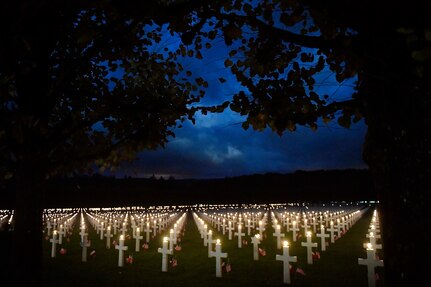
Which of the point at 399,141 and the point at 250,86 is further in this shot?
the point at 250,86

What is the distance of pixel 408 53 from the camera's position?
3.47 metres

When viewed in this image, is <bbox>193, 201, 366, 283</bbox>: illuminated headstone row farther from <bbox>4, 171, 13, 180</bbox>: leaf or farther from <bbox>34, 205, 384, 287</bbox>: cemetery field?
<bbox>4, 171, 13, 180</bbox>: leaf

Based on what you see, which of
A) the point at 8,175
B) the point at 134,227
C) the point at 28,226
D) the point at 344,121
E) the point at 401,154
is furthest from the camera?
the point at 134,227

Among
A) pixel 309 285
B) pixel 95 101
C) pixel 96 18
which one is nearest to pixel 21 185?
pixel 95 101

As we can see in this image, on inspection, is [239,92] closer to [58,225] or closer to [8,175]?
[8,175]

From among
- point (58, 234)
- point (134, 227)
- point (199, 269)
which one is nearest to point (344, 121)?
point (199, 269)

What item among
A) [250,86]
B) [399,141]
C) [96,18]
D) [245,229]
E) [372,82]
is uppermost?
[96,18]

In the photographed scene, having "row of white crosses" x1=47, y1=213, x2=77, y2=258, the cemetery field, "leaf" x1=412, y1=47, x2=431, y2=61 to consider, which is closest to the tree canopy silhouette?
"leaf" x1=412, y1=47, x2=431, y2=61

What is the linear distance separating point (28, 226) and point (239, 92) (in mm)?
4028

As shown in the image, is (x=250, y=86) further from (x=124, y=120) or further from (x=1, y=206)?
(x=1, y=206)

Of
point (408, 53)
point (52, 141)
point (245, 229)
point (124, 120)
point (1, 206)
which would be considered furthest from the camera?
point (1, 206)

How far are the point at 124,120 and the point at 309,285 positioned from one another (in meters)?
5.42

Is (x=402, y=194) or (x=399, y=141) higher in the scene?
(x=399, y=141)

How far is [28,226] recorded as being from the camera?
244 inches
